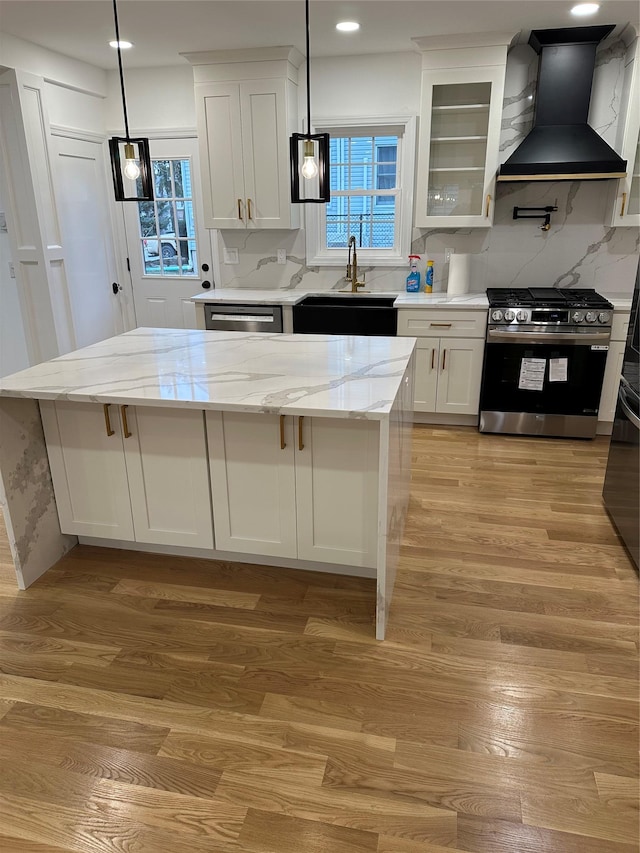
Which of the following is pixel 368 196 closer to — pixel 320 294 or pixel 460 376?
pixel 320 294

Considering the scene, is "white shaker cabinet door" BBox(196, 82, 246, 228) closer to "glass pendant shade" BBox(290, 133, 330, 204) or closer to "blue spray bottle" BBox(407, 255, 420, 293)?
"blue spray bottle" BBox(407, 255, 420, 293)

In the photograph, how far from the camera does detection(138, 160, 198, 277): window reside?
4941 millimetres

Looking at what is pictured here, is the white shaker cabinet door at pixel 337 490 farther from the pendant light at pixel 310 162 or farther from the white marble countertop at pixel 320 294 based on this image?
the white marble countertop at pixel 320 294

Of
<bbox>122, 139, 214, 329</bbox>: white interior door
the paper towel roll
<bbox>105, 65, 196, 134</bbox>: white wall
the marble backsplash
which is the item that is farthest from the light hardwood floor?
<bbox>105, 65, 196, 134</bbox>: white wall

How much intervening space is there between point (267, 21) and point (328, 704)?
3.70m

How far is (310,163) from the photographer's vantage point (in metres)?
2.28

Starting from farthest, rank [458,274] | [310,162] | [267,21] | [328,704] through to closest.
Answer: [458,274], [267,21], [310,162], [328,704]

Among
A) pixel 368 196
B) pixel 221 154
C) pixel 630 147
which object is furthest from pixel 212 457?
pixel 630 147

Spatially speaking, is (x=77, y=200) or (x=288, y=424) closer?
(x=288, y=424)

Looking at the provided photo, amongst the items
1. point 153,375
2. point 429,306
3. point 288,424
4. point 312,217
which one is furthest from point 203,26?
point 288,424

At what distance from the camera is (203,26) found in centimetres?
363

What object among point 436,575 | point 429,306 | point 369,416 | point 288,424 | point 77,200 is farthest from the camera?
point 77,200

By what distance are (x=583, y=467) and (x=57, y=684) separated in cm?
307

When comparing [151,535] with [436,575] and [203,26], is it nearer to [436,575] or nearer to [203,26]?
[436,575]
